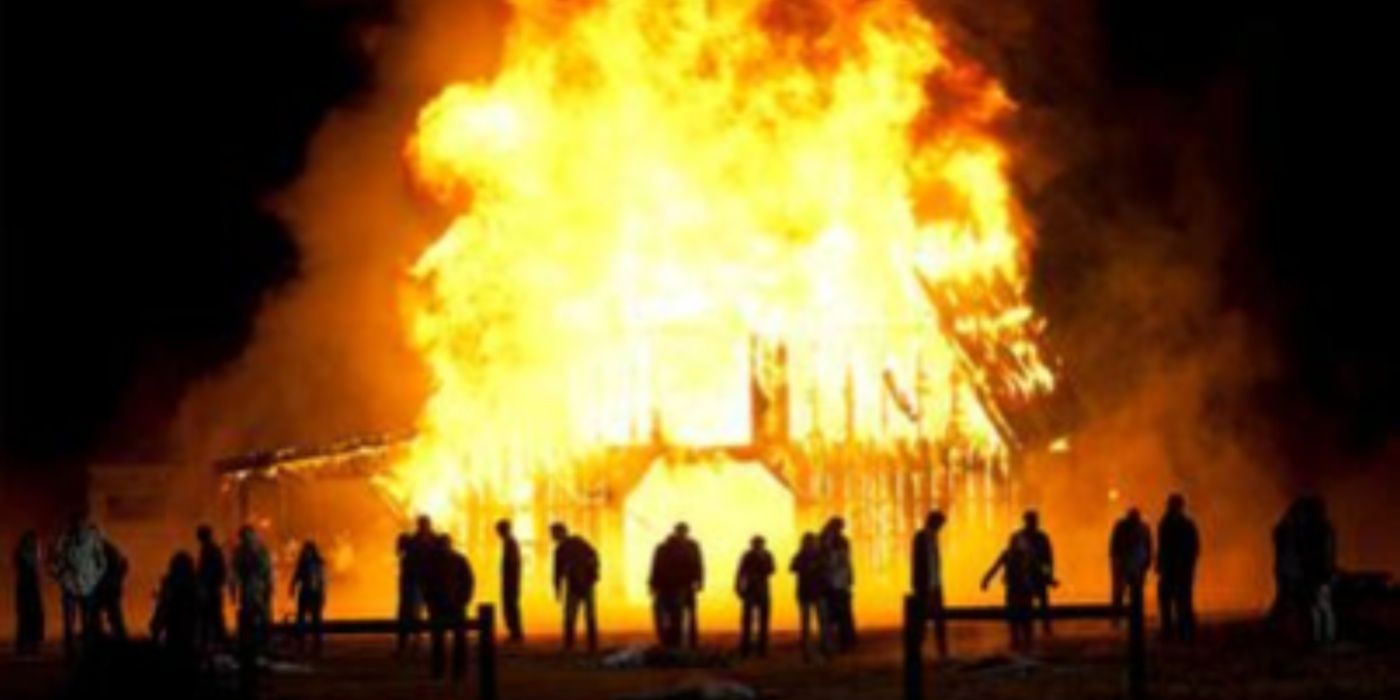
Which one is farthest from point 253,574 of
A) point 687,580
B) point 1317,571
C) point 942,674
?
point 1317,571

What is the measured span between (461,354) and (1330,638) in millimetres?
21586

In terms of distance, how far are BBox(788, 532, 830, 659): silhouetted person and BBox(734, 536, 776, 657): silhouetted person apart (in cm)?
58

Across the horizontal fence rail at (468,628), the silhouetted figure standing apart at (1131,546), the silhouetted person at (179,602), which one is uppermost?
the silhouetted figure standing apart at (1131,546)

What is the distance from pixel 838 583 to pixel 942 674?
4.15m

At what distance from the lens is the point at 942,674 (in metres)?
27.7

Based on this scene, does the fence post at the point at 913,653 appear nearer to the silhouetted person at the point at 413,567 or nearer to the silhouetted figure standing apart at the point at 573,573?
the silhouetted person at the point at 413,567

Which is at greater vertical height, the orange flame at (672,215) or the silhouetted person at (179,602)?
the orange flame at (672,215)

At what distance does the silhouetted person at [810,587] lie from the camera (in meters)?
31.3

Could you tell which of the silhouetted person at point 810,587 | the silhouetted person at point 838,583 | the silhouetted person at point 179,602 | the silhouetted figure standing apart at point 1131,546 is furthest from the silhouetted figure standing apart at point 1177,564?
the silhouetted person at point 179,602

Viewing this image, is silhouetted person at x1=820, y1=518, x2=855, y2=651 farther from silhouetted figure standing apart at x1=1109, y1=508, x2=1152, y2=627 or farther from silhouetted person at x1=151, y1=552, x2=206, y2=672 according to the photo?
silhouetted person at x1=151, y1=552, x2=206, y2=672

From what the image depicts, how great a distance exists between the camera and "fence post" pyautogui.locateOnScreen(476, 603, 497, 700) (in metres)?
23.6

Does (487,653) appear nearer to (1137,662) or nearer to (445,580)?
(1137,662)

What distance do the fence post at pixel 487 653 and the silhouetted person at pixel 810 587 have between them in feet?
26.1

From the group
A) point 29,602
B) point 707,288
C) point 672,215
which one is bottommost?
point 29,602
